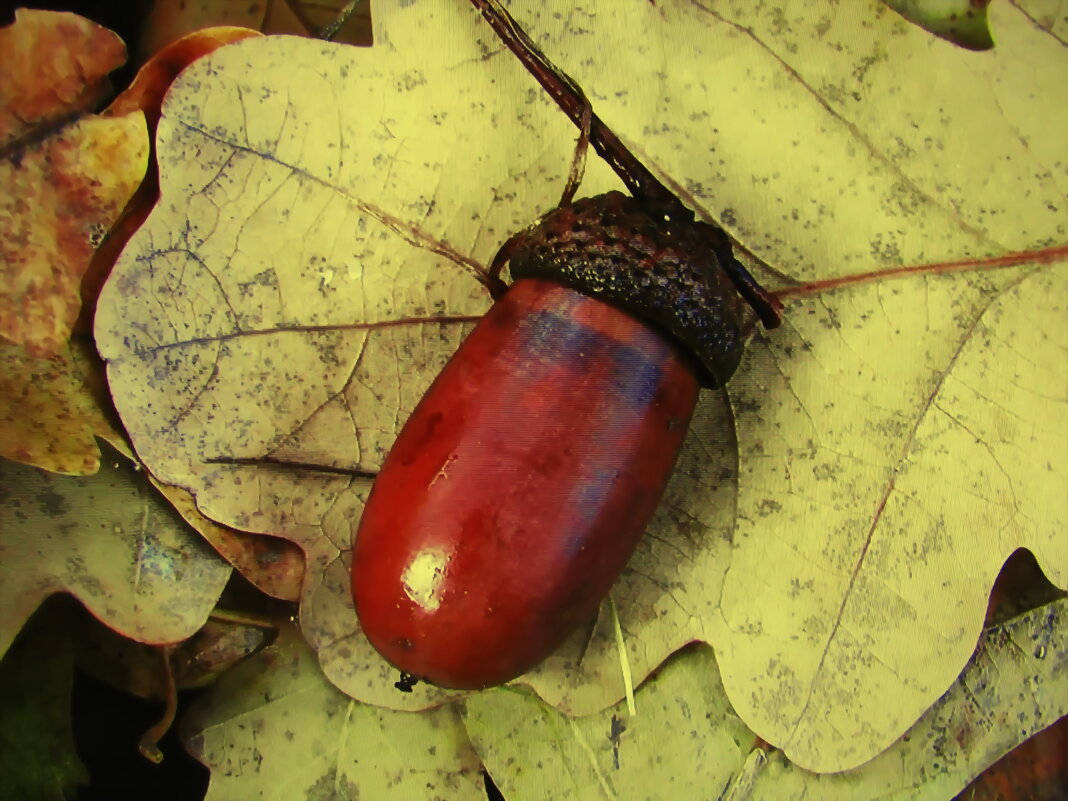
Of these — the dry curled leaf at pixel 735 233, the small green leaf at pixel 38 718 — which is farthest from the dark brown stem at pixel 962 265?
the small green leaf at pixel 38 718

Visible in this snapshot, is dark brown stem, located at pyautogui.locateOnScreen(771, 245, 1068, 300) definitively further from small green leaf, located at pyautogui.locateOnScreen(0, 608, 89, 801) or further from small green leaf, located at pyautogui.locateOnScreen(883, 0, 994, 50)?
small green leaf, located at pyautogui.locateOnScreen(0, 608, 89, 801)

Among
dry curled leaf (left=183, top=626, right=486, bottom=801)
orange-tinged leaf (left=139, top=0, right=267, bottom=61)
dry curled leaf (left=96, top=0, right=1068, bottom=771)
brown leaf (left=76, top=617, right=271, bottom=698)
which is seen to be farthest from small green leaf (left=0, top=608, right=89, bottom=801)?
orange-tinged leaf (left=139, top=0, right=267, bottom=61)

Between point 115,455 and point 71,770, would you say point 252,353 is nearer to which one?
point 115,455

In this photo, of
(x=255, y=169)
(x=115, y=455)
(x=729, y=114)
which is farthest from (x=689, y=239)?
(x=115, y=455)

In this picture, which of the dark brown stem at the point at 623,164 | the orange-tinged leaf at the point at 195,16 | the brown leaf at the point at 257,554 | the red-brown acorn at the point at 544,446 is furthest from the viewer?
the orange-tinged leaf at the point at 195,16

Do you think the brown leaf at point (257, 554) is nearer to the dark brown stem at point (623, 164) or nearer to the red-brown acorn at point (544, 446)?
the red-brown acorn at point (544, 446)

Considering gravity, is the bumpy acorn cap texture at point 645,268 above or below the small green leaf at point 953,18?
below

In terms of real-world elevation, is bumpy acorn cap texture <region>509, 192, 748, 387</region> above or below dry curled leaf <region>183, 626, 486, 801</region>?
above
